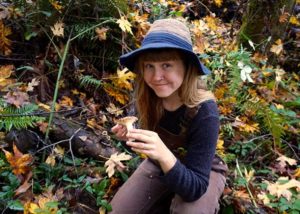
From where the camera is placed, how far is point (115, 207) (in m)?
2.48

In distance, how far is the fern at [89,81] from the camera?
310 centimetres

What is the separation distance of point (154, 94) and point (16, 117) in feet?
3.07

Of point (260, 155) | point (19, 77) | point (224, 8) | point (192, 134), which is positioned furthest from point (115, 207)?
point (224, 8)

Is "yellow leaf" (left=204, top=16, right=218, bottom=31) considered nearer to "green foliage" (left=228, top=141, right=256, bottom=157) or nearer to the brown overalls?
"green foliage" (left=228, top=141, right=256, bottom=157)

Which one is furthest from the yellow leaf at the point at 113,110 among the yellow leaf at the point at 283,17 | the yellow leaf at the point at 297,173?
the yellow leaf at the point at 283,17

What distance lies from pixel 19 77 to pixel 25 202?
120 centimetres

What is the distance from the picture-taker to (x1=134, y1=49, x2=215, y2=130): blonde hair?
209 centimetres

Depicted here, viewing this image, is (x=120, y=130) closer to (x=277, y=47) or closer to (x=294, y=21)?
(x=277, y=47)

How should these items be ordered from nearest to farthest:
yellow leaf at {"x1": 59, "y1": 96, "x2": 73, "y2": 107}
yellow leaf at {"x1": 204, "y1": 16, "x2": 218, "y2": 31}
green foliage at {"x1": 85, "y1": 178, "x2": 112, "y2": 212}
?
green foliage at {"x1": 85, "y1": 178, "x2": 112, "y2": 212} < yellow leaf at {"x1": 59, "y1": 96, "x2": 73, "y2": 107} < yellow leaf at {"x1": 204, "y1": 16, "x2": 218, "y2": 31}

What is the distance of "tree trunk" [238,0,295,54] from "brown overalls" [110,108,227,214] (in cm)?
227

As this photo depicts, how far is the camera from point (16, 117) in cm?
232

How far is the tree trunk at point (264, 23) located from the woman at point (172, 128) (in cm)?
225

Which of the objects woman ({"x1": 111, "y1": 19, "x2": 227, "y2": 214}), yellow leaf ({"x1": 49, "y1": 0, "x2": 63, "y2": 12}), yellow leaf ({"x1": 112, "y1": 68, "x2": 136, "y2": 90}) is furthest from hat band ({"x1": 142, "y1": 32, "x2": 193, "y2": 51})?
yellow leaf ({"x1": 49, "y1": 0, "x2": 63, "y2": 12})

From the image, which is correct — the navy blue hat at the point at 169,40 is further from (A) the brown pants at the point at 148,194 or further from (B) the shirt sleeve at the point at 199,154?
(A) the brown pants at the point at 148,194
